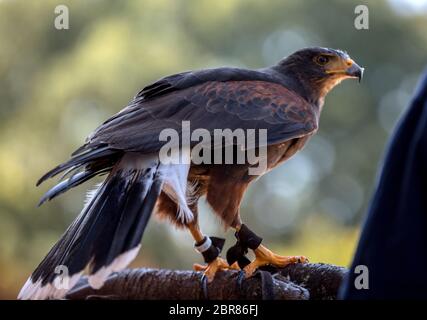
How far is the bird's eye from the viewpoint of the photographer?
9.73 feet

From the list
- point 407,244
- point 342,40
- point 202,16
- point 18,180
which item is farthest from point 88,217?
point 342,40

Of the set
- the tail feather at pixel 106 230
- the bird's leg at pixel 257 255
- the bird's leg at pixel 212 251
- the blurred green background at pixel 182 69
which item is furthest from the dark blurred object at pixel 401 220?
the blurred green background at pixel 182 69

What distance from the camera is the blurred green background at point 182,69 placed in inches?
221

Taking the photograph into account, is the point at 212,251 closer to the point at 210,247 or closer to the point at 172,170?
the point at 210,247

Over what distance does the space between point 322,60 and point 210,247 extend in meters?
1.17

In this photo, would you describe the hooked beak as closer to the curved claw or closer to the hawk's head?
the hawk's head

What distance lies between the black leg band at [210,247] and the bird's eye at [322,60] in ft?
3.64

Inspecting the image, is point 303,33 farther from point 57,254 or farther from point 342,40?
point 57,254

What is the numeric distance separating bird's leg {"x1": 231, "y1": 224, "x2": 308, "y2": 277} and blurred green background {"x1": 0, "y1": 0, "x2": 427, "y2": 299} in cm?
236

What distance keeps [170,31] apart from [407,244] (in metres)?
6.31

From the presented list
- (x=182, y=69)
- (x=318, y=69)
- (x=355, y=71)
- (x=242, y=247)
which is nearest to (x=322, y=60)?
(x=318, y=69)

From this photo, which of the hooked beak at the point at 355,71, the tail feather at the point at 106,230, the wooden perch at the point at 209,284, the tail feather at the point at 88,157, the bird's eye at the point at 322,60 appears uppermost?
the bird's eye at the point at 322,60

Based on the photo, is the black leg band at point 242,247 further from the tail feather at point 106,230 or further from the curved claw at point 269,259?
the tail feather at point 106,230

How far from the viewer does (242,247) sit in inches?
86.6
